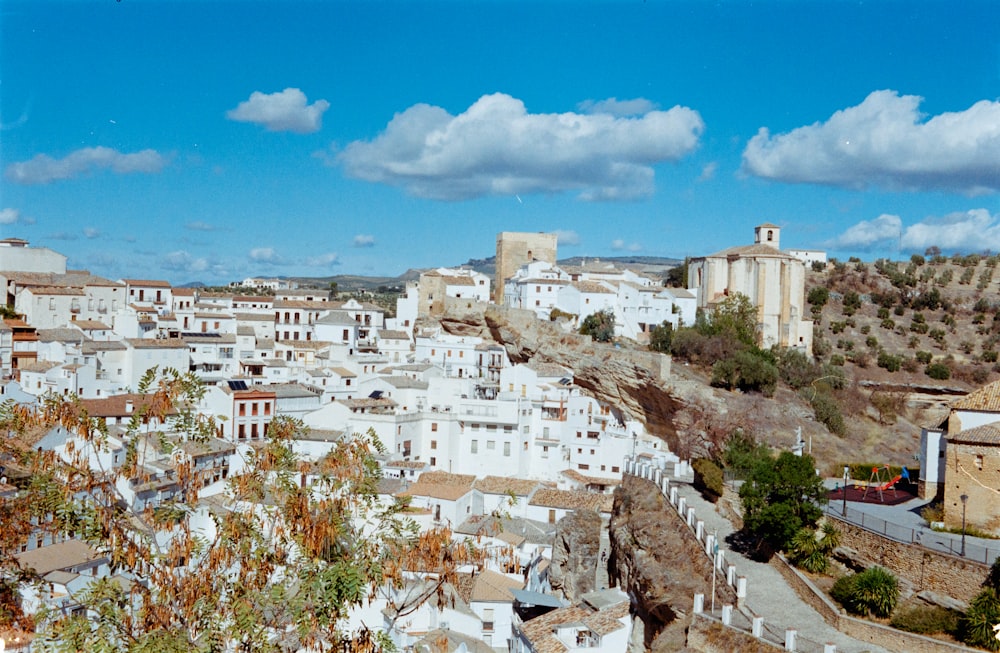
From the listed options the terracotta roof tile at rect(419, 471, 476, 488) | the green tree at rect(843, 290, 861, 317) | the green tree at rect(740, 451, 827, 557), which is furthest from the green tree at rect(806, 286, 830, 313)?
the green tree at rect(740, 451, 827, 557)

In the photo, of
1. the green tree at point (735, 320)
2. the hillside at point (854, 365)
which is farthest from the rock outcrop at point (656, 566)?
the green tree at point (735, 320)

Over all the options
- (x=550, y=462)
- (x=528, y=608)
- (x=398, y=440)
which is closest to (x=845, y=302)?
(x=550, y=462)

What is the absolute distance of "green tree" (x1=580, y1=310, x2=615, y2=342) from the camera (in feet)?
150

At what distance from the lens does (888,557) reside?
15023 mm

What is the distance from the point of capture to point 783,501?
695 inches

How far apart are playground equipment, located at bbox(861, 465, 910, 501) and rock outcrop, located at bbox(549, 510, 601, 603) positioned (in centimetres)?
865

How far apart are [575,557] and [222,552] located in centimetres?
2123

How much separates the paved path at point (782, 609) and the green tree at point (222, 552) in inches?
292

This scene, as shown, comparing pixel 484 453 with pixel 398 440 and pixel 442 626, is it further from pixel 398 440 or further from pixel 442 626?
pixel 442 626

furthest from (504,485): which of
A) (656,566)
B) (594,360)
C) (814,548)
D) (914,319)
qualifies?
(914,319)

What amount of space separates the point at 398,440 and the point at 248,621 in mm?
29757

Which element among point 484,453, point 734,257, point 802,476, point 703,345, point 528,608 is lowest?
point 528,608

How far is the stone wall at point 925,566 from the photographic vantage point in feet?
43.7

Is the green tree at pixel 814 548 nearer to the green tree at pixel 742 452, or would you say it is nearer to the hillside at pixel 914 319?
the green tree at pixel 742 452
